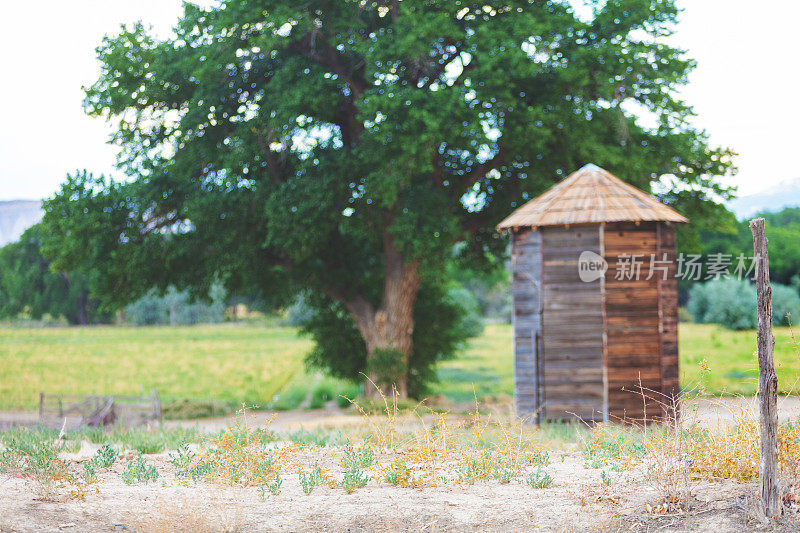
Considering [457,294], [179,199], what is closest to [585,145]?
[179,199]

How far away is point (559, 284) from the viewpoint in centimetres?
1430

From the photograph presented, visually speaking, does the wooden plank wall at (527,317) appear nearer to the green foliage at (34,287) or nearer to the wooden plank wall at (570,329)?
the wooden plank wall at (570,329)

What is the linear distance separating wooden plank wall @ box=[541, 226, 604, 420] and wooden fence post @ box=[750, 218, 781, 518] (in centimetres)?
802

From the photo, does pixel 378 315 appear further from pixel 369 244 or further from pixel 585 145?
pixel 585 145

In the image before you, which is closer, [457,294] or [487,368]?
[487,368]

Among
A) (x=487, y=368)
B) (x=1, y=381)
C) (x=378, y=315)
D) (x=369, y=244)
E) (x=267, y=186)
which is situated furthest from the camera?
(x=487, y=368)

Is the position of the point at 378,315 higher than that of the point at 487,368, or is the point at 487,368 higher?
the point at 378,315

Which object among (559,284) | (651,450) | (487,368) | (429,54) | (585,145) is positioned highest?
(429,54)

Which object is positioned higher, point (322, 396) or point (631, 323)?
point (631, 323)

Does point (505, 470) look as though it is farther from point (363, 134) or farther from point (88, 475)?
point (363, 134)

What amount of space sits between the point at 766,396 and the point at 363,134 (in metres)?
12.8

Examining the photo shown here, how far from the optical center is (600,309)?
1403 cm

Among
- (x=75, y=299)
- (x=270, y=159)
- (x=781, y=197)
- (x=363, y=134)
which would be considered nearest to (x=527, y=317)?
(x=363, y=134)

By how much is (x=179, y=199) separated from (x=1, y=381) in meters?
18.7
